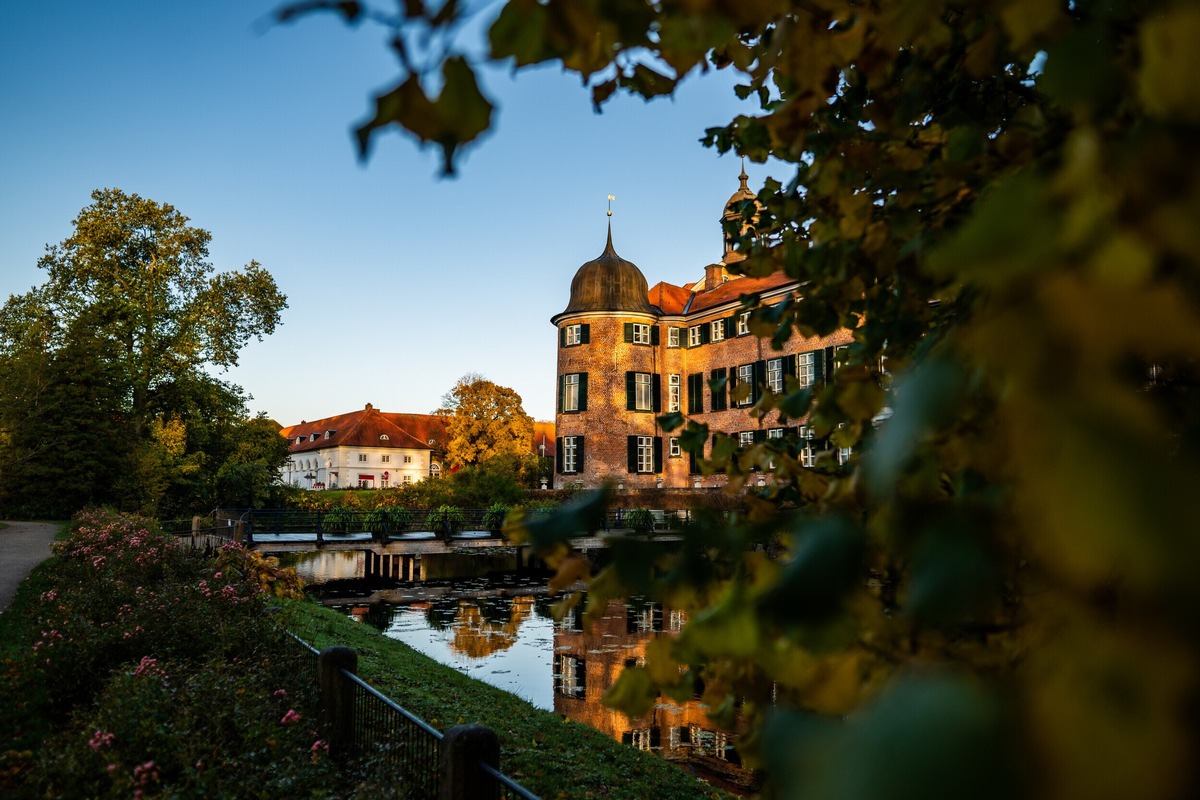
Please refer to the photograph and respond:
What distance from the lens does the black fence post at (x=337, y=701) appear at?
6.55m

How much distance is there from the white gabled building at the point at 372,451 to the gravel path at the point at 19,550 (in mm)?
46296

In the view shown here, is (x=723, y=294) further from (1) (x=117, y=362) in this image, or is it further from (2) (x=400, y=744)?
(2) (x=400, y=744)

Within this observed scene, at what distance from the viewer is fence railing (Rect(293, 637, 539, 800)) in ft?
15.0

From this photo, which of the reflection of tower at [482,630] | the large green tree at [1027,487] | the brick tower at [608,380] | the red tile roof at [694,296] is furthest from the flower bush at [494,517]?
the large green tree at [1027,487]

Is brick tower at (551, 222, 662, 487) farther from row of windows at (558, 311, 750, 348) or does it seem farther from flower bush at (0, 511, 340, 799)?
flower bush at (0, 511, 340, 799)

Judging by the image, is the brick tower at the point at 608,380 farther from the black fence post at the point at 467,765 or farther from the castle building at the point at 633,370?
the black fence post at the point at 467,765

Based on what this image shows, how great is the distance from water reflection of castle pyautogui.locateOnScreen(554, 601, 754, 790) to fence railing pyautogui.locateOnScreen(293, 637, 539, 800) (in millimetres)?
1515

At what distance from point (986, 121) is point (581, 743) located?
8275 millimetres

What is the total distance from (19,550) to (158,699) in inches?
640

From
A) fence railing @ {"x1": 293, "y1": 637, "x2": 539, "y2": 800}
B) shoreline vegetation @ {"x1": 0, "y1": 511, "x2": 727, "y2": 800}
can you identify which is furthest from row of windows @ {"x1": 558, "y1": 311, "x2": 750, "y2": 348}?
fence railing @ {"x1": 293, "y1": 637, "x2": 539, "y2": 800}

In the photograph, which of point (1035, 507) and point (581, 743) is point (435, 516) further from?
point (1035, 507)

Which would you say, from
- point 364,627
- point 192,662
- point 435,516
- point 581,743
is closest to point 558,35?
point 192,662

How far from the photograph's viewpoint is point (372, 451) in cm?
7375

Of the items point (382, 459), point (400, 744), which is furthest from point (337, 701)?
point (382, 459)
